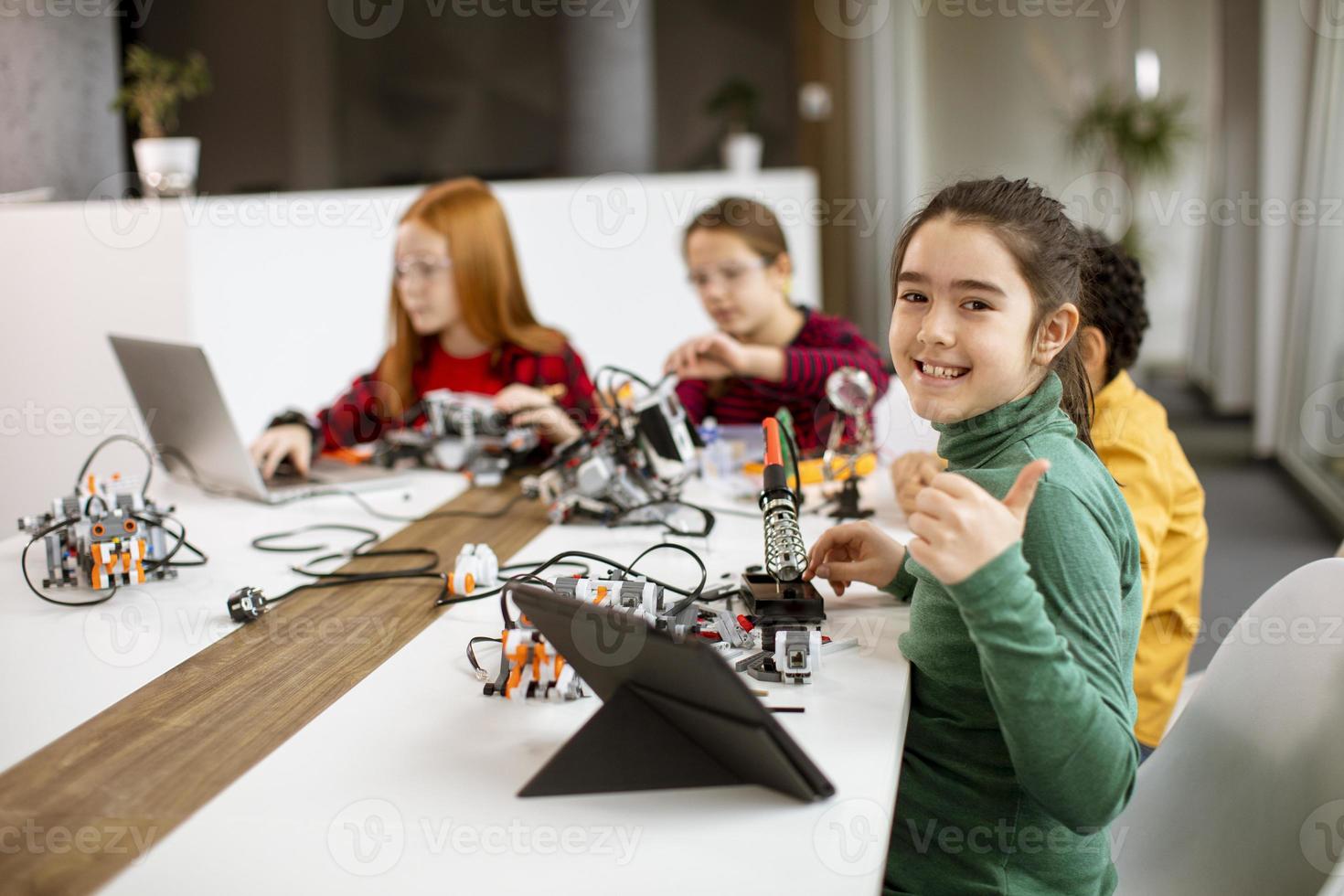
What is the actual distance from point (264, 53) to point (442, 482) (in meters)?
3.36

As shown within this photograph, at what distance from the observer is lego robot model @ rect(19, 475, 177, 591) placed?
147cm

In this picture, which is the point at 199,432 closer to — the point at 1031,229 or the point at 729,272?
the point at 729,272

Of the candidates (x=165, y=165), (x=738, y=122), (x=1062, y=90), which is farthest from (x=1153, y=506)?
(x=1062, y=90)

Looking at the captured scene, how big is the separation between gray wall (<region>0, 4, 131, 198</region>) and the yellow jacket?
291 centimetres

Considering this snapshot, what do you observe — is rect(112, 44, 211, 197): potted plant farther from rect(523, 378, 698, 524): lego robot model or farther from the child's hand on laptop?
rect(523, 378, 698, 524): lego robot model

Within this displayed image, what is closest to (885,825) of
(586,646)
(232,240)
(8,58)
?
(586,646)

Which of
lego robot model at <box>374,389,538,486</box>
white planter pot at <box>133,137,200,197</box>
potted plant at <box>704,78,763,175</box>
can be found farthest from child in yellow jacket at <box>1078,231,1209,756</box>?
potted plant at <box>704,78,763,175</box>

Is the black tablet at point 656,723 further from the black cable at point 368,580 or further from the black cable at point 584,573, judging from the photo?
the black cable at point 368,580

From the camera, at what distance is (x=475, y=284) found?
249cm

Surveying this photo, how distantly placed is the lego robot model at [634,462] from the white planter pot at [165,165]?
2159 millimetres

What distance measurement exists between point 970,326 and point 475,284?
155 cm

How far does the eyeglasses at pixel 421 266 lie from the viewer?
2.43m

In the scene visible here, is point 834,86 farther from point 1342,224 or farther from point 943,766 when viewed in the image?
→ point 943,766

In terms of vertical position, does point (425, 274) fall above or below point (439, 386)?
above
